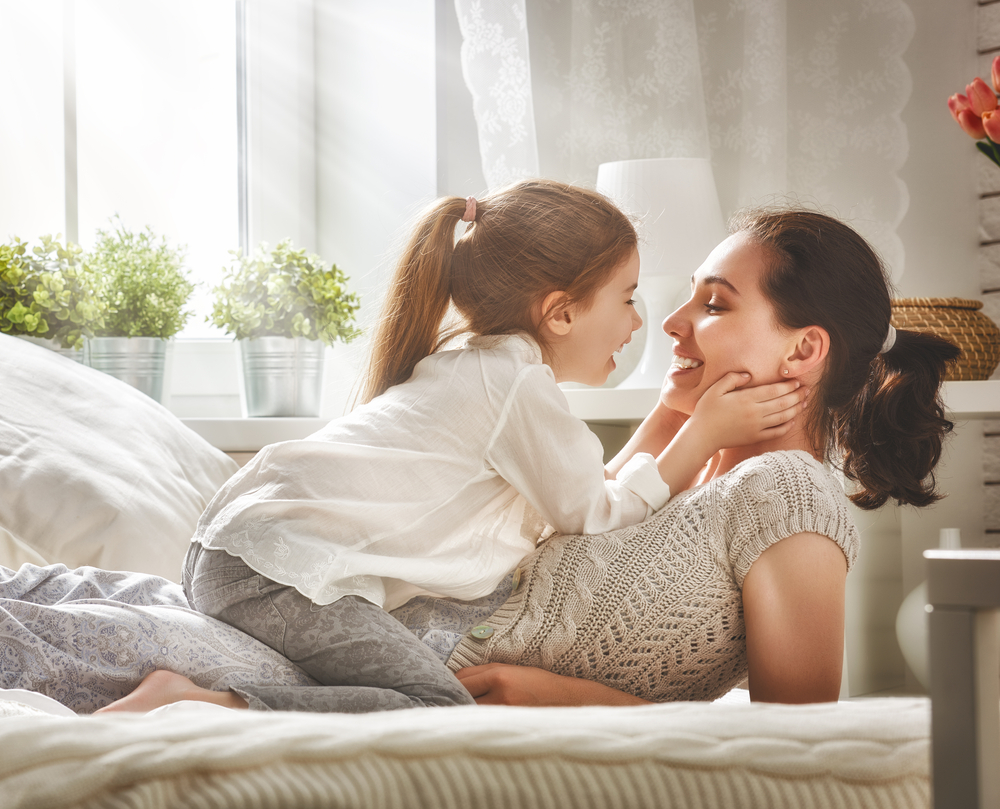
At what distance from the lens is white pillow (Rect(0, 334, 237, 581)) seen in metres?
1.17

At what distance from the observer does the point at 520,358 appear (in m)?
1.12

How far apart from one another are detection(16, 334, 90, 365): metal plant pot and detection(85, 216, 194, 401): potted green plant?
0.01 m

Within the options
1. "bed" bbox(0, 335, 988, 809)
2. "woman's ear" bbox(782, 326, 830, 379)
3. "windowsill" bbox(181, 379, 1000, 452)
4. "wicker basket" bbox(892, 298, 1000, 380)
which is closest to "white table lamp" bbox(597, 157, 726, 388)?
"windowsill" bbox(181, 379, 1000, 452)

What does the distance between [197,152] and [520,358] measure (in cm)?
149

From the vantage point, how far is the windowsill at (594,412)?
1.53 metres

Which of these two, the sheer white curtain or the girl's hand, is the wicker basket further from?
the girl's hand

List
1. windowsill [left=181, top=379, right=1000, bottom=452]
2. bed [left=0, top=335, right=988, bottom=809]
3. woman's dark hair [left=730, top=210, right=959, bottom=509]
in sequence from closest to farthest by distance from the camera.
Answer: bed [left=0, top=335, right=988, bottom=809]
woman's dark hair [left=730, top=210, right=959, bottom=509]
windowsill [left=181, top=379, right=1000, bottom=452]

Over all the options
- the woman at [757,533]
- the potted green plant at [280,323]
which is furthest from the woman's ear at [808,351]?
the potted green plant at [280,323]

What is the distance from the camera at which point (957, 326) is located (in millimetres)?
1590

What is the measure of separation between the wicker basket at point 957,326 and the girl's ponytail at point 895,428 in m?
0.49

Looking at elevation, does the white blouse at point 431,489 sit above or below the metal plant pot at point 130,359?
below

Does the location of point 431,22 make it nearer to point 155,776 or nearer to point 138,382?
point 138,382

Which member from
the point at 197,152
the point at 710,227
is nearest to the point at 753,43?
the point at 710,227

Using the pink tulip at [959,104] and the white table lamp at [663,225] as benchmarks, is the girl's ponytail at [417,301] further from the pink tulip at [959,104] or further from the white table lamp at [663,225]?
the pink tulip at [959,104]
